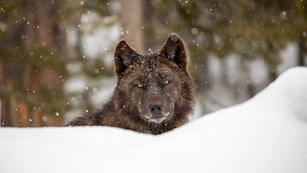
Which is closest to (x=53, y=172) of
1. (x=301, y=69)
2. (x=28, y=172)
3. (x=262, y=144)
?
(x=28, y=172)

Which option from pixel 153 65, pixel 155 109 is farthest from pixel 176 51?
pixel 155 109

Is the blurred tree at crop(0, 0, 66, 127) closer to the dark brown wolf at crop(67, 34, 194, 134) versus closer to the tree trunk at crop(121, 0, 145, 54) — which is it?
the tree trunk at crop(121, 0, 145, 54)

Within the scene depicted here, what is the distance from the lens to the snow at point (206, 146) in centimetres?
234

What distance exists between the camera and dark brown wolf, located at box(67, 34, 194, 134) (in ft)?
19.3

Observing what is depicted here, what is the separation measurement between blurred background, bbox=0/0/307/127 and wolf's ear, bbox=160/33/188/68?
14.8 feet

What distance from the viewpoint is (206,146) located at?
2.47 m

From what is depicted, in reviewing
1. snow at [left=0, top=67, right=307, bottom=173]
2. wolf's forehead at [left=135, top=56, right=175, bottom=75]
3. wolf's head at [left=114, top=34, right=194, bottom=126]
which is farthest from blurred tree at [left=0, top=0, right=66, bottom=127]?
snow at [left=0, top=67, right=307, bottom=173]

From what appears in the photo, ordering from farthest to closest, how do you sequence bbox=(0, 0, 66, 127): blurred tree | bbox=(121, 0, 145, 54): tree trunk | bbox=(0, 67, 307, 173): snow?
bbox=(0, 0, 66, 127): blurred tree → bbox=(121, 0, 145, 54): tree trunk → bbox=(0, 67, 307, 173): snow

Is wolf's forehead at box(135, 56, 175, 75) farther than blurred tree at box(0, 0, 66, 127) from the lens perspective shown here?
No

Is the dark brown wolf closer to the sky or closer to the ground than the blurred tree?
closer to the sky

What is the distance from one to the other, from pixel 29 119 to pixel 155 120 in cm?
679

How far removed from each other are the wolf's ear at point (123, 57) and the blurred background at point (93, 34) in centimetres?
447

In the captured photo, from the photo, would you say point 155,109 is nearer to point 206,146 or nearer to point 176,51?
point 176,51

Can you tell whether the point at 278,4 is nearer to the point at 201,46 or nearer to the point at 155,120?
the point at 201,46
